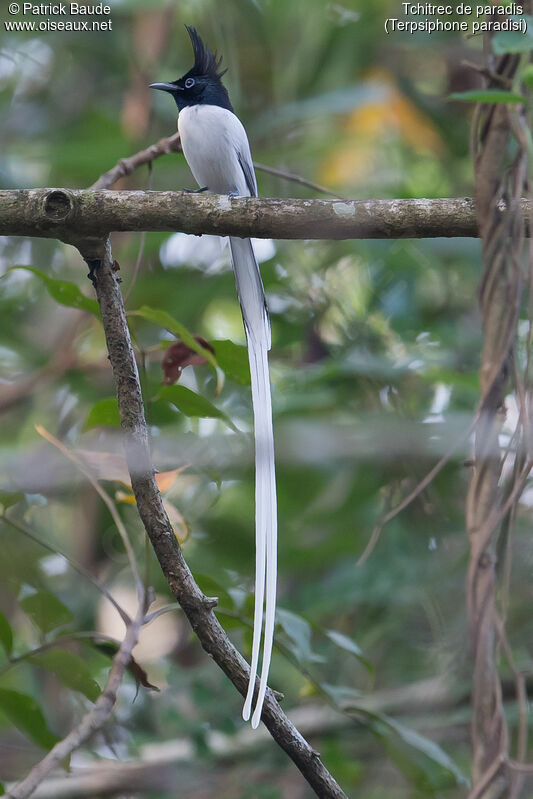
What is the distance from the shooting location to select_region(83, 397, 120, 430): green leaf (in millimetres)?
1606

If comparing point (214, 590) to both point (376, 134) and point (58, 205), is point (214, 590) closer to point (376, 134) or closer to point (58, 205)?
point (58, 205)

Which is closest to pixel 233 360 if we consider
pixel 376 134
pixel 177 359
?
pixel 177 359

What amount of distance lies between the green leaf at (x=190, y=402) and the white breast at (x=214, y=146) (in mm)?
895

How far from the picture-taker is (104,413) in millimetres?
1623

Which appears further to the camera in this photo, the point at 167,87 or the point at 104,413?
the point at 167,87

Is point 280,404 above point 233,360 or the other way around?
the other way around

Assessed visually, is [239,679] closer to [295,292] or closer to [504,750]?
[504,750]

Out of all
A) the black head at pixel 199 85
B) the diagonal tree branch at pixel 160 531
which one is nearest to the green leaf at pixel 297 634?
the diagonal tree branch at pixel 160 531

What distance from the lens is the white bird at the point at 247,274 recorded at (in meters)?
1.37

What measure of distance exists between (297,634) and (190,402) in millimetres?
518

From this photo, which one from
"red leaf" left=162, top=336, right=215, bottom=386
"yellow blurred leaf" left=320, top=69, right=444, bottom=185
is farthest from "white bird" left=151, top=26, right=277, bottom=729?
"yellow blurred leaf" left=320, top=69, right=444, bottom=185

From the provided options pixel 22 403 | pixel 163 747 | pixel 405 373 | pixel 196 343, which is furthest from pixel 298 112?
pixel 163 747

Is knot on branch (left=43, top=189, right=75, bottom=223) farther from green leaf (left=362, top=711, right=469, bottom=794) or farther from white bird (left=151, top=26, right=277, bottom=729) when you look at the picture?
green leaf (left=362, top=711, right=469, bottom=794)

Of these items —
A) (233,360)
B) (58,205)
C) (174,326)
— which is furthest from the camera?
(233,360)
